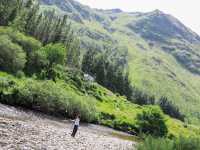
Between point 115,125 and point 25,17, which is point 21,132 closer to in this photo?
point 115,125

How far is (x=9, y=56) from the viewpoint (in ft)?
406

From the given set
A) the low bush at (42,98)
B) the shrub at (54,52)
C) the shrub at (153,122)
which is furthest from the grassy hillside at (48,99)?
the shrub at (54,52)

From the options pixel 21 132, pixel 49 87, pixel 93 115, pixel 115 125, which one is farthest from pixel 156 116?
pixel 21 132

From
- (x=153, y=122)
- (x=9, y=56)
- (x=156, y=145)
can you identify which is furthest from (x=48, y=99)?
(x=156, y=145)

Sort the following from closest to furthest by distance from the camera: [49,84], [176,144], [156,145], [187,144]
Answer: [156,145], [187,144], [176,144], [49,84]

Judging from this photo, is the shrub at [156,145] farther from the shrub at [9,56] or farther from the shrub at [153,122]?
the shrub at [9,56]

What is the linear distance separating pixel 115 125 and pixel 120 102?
50425 millimetres

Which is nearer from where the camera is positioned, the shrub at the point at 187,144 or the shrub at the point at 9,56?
the shrub at the point at 187,144

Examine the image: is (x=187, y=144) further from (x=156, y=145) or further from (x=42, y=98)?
(x=42, y=98)

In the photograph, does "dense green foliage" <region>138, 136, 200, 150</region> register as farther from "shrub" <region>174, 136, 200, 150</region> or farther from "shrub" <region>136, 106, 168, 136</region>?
"shrub" <region>136, 106, 168, 136</region>

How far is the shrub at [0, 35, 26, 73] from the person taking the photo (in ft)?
401

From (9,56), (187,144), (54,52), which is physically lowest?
(187,144)

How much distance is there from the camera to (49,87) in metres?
100

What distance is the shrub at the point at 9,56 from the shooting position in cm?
12231
